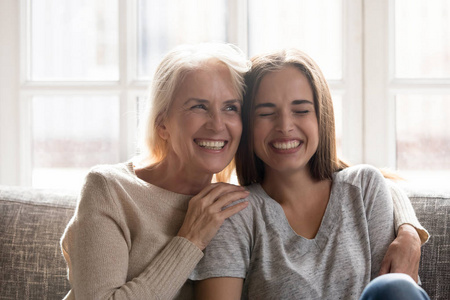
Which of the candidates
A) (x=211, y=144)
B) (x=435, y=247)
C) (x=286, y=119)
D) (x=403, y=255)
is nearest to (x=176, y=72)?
(x=211, y=144)

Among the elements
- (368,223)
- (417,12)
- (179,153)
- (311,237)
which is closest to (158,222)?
(179,153)

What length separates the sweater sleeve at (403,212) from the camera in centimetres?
163

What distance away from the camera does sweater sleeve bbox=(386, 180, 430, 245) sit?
1.63m

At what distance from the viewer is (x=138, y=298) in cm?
145

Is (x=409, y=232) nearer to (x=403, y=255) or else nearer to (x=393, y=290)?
(x=403, y=255)

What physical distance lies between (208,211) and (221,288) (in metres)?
0.21

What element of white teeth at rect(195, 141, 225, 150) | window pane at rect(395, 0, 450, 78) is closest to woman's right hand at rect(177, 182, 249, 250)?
white teeth at rect(195, 141, 225, 150)

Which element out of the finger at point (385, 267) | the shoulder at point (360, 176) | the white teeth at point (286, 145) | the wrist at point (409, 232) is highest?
the white teeth at point (286, 145)

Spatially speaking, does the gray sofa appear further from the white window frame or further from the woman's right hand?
the white window frame

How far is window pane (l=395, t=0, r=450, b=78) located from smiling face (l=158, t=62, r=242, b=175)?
3.77 feet

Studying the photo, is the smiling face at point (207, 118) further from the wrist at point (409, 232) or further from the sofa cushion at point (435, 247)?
the sofa cushion at point (435, 247)

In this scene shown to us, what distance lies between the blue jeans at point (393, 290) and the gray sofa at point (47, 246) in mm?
532

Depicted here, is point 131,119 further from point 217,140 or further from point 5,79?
point 217,140

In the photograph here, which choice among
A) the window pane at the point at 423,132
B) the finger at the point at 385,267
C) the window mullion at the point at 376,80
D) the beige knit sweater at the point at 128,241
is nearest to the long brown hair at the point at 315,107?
the beige knit sweater at the point at 128,241
